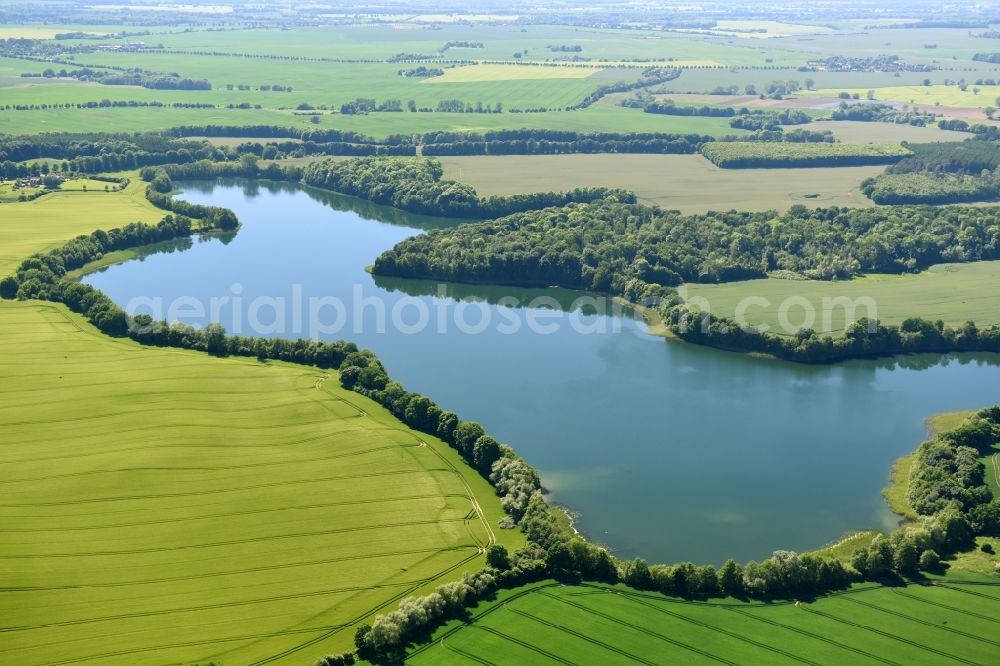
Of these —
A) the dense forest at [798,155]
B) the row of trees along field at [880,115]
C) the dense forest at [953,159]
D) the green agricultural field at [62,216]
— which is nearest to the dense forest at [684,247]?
the dense forest at [953,159]

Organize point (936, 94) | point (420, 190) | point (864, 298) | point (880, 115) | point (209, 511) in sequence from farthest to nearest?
1. point (936, 94)
2. point (880, 115)
3. point (420, 190)
4. point (864, 298)
5. point (209, 511)

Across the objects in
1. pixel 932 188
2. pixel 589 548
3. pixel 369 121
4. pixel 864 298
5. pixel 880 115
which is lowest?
pixel 589 548

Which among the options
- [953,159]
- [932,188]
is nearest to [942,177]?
[953,159]

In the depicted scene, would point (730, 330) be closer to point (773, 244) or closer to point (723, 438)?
point (723, 438)

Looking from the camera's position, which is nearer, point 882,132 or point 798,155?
point 798,155

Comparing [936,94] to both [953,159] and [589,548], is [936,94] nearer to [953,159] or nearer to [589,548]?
[953,159]

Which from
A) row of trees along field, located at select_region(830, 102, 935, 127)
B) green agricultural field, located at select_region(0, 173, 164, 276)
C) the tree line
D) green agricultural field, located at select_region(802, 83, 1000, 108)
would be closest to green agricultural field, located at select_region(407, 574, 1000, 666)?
green agricultural field, located at select_region(0, 173, 164, 276)

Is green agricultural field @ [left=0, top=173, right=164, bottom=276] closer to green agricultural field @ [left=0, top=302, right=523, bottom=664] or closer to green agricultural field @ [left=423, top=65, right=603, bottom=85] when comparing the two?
green agricultural field @ [left=0, top=302, right=523, bottom=664]

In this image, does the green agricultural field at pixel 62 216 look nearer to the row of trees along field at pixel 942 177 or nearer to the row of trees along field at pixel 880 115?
the row of trees along field at pixel 942 177
